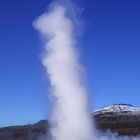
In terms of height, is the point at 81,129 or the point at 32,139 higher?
the point at 32,139

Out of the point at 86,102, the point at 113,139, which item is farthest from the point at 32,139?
the point at 86,102

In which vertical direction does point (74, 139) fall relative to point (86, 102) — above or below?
below

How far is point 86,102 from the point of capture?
57188mm

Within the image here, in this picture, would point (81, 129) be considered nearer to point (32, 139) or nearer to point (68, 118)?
point (68, 118)

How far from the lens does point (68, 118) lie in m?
57.2

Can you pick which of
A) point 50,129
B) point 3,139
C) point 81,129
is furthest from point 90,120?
point 3,139

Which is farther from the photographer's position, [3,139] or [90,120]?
[3,139]

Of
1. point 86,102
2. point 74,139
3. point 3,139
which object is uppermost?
point 3,139

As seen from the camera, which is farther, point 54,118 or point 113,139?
point 113,139

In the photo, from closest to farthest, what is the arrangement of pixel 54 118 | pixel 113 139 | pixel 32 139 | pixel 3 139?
pixel 54 118, pixel 113 139, pixel 32 139, pixel 3 139

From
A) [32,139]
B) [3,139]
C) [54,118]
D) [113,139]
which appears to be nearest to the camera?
[54,118]

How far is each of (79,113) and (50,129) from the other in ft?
15.2

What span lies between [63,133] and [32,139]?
28.5 m

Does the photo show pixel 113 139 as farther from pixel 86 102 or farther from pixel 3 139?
pixel 3 139
